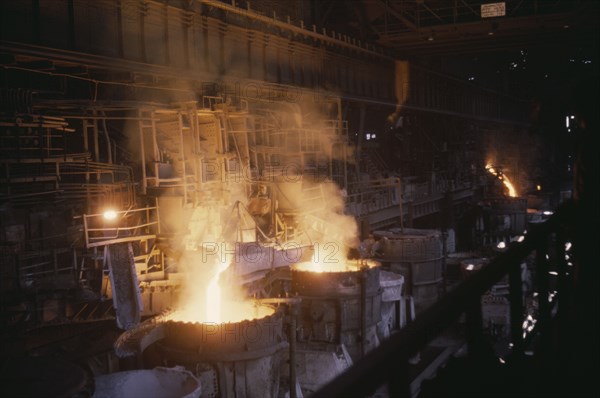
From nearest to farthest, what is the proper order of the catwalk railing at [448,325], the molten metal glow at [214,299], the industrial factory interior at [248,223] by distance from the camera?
the catwalk railing at [448,325]
the industrial factory interior at [248,223]
the molten metal glow at [214,299]

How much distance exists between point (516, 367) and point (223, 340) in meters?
5.35

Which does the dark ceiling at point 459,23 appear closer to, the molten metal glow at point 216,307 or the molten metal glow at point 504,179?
the molten metal glow at point 216,307

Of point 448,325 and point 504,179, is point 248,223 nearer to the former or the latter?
point 448,325

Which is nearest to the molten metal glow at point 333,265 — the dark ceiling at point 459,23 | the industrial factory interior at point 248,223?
the industrial factory interior at point 248,223

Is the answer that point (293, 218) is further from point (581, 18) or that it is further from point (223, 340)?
point (581, 18)

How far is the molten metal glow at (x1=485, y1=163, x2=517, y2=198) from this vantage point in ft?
111

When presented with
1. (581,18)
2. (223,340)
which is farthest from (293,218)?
(581,18)

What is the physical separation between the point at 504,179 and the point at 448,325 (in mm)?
34652

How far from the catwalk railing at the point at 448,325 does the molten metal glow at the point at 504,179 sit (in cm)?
3153

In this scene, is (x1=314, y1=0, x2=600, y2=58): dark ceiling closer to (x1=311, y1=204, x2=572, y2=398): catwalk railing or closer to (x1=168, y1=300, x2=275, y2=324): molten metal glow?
(x1=168, y1=300, x2=275, y2=324): molten metal glow

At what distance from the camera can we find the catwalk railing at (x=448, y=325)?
1.57m

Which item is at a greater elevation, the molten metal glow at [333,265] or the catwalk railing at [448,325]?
the catwalk railing at [448,325]

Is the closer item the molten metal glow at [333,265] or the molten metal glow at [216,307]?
the molten metal glow at [216,307]

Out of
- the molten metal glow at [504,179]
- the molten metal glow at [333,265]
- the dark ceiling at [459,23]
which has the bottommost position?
the molten metal glow at [333,265]
